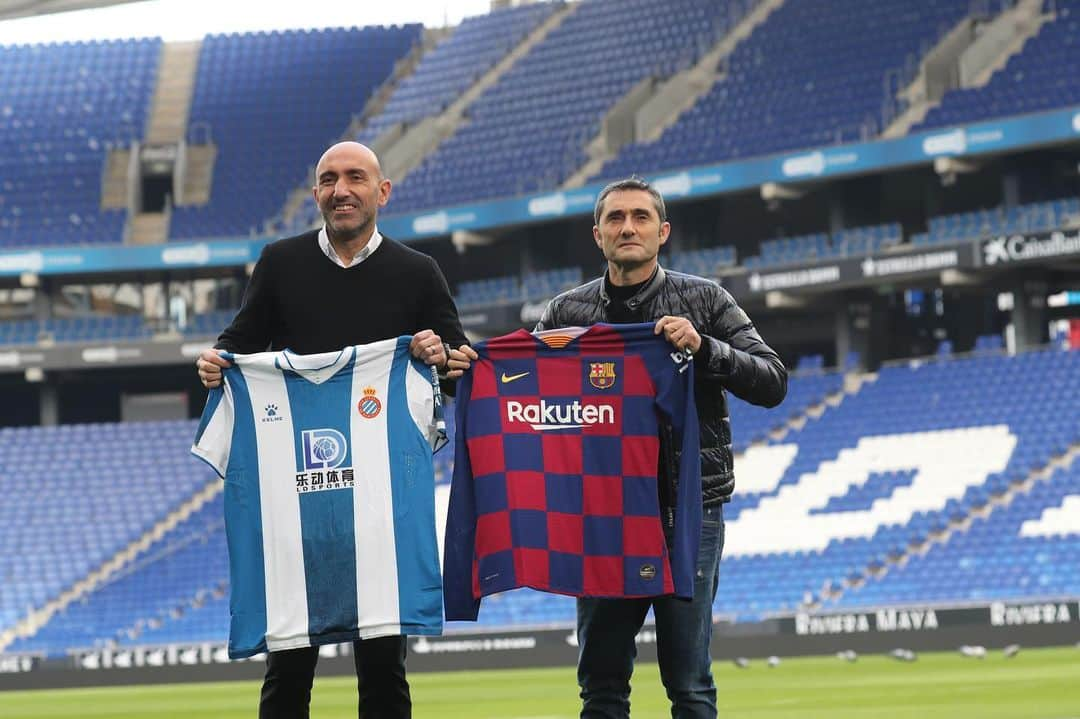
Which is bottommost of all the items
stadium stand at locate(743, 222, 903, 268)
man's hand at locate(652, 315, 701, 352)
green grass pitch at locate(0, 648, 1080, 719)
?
green grass pitch at locate(0, 648, 1080, 719)

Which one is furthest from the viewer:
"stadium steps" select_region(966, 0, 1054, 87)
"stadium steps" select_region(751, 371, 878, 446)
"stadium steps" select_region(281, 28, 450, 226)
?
"stadium steps" select_region(281, 28, 450, 226)

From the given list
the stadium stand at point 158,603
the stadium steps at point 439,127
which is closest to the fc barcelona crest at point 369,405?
the stadium stand at point 158,603

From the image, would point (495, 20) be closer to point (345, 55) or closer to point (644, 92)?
point (345, 55)

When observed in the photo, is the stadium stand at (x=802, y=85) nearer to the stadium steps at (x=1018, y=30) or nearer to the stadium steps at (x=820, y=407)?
the stadium steps at (x=1018, y=30)

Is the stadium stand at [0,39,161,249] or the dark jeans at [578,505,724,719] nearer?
the dark jeans at [578,505,724,719]

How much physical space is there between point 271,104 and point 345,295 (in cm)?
3566

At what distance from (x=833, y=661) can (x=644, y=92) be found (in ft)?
61.4

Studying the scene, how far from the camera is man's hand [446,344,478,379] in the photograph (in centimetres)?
593

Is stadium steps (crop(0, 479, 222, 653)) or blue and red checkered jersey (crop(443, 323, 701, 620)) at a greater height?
stadium steps (crop(0, 479, 222, 653))

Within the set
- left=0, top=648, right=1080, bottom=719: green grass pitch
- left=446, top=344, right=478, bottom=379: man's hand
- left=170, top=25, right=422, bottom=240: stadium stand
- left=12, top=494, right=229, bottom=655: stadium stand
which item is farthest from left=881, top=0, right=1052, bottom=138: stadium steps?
left=446, top=344, right=478, bottom=379: man's hand

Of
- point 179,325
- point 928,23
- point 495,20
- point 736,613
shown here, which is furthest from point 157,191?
point 736,613

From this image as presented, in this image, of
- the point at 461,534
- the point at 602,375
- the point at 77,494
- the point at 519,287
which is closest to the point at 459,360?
the point at 602,375

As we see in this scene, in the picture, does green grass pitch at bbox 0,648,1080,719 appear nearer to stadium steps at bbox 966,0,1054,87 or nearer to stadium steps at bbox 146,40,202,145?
stadium steps at bbox 966,0,1054,87

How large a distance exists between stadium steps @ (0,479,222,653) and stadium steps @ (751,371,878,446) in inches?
425
